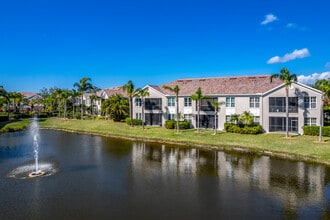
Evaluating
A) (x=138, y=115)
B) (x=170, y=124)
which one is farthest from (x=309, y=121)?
(x=138, y=115)

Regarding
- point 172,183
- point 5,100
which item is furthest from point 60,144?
point 5,100

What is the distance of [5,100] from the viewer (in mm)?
73625

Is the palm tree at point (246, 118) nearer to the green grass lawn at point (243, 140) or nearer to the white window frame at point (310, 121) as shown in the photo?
the green grass lawn at point (243, 140)

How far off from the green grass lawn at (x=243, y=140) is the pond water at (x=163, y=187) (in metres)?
2.32

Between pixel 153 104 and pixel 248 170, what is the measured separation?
98.3ft

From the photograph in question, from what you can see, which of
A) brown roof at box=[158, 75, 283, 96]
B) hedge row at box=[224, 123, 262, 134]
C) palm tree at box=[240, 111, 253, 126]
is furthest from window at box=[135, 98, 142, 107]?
palm tree at box=[240, 111, 253, 126]

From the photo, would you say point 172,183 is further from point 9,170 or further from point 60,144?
point 60,144

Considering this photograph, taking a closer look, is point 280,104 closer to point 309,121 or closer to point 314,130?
point 309,121

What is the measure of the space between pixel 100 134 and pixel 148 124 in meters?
10.0

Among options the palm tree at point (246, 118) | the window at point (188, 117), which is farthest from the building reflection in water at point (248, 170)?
the window at point (188, 117)

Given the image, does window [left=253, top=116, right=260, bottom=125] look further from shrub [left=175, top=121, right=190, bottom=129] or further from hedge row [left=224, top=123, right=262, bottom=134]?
shrub [left=175, top=121, right=190, bottom=129]

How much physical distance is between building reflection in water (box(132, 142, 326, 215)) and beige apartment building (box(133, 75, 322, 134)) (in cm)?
1227

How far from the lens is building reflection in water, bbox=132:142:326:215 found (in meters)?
18.1

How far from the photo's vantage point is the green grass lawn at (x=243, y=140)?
2827 cm
